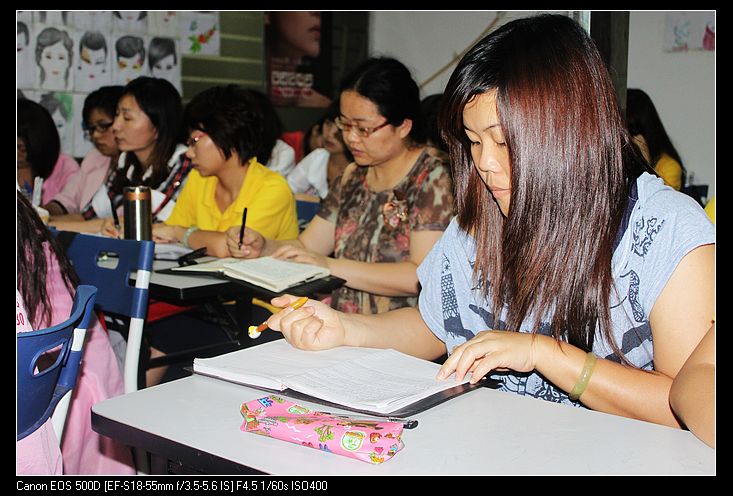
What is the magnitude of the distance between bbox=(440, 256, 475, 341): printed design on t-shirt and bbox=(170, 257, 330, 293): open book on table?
0.91 m

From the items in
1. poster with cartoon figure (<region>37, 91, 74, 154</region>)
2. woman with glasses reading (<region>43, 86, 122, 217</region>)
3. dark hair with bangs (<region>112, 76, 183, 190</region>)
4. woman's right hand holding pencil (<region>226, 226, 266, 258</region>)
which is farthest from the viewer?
poster with cartoon figure (<region>37, 91, 74, 154</region>)

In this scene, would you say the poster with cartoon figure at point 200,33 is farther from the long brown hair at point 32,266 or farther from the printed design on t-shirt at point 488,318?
the printed design on t-shirt at point 488,318

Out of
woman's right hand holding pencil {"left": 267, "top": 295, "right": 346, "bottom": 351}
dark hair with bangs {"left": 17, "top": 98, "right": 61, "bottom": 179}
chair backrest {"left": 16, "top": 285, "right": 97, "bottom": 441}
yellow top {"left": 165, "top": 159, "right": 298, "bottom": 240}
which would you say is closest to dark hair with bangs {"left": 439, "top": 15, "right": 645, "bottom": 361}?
woman's right hand holding pencil {"left": 267, "top": 295, "right": 346, "bottom": 351}

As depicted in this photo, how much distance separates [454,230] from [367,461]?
0.74 meters

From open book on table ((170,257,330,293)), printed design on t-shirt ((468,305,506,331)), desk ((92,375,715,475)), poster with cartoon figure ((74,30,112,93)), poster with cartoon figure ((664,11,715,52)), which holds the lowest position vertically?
open book on table ((170,257,330,293))

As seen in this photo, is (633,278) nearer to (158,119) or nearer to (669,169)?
(669,169)

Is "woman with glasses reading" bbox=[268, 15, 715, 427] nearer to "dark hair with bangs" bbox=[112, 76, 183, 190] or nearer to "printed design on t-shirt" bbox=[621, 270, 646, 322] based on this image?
"printed design on t-shirt" bbox=[621, 270, 646, 322]

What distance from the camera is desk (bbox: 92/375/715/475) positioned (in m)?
1.04

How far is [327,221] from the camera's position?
307 cm

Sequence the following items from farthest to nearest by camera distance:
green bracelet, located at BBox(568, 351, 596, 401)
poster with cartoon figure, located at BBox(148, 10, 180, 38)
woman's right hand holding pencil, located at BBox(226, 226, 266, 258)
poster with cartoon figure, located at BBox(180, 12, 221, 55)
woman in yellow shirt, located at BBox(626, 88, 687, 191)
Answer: poster with cartoon figure, located at BBox(180, 12, 221, 55), poster with cartoon figure, located at BBox(148, 10, 180, 38), woman in yellow shirt, located at BBox(626, 88, 687, 191), woman's right hand holding pencil, located at BBox(226, 226, 266, 258), green bracelet, located at BBox(568, 351, 596, 401)

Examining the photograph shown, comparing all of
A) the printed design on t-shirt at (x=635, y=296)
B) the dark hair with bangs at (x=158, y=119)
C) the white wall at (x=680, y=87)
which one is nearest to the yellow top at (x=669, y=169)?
the white wall at (x=680, y=87)

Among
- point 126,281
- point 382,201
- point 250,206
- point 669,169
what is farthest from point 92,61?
point 669,169

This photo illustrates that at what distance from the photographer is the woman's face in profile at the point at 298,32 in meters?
6.33
